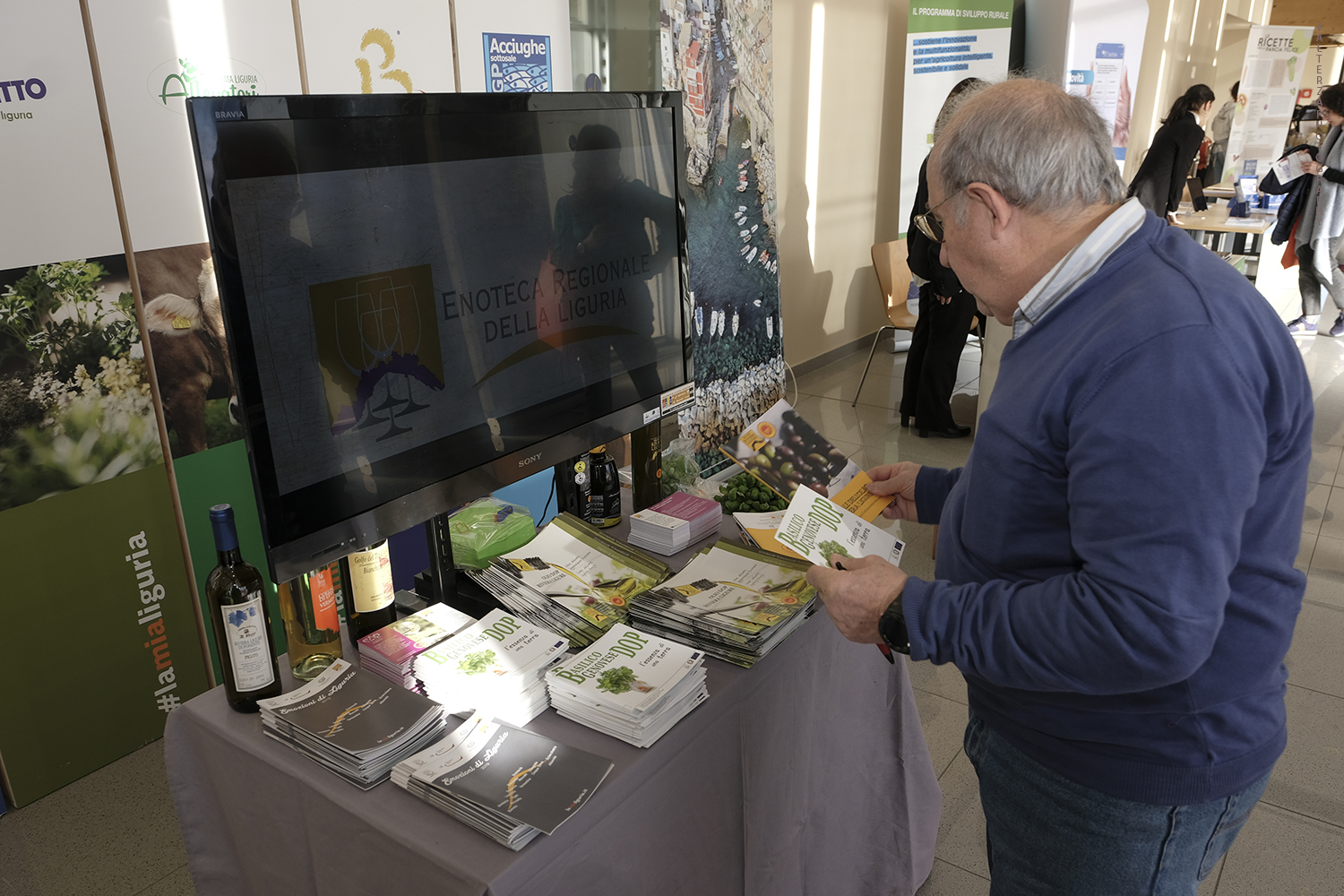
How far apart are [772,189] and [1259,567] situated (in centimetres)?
380

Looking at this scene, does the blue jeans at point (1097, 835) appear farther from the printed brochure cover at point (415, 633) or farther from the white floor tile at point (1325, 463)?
the white floor tile at point (1325, 463)

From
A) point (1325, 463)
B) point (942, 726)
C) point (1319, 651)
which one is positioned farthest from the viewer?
point (1325, 463)

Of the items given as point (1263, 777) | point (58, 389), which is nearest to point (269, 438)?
point (1263, 777)

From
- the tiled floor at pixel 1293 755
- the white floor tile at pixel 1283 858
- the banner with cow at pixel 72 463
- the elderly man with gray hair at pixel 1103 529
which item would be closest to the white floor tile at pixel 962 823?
the tiled floor at pixel 1293 755

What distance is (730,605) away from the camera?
149 cm

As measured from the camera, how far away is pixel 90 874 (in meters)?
2.18

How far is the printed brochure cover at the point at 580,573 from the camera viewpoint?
1499 mm

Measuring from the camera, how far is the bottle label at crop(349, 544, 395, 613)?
4.62ft

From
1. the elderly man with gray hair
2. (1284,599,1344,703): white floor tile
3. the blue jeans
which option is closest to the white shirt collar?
the elderly man with gray hair

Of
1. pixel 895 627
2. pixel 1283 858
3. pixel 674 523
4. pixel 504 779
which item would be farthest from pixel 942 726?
pixel 504 779

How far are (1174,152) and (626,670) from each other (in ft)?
24.2

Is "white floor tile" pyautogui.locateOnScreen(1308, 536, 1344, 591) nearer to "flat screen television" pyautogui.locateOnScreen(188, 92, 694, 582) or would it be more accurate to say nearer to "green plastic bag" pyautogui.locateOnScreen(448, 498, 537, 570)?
"flat screen television" pyautogui.locateOnScreen(188, 92, 694, 582)

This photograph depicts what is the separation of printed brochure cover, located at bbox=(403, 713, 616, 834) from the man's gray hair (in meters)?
0.85

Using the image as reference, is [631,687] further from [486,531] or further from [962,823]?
[962,823]
